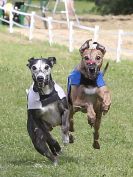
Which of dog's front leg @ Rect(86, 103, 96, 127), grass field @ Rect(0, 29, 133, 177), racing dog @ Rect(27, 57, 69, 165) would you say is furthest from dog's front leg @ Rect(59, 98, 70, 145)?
grass field @ Rect(0, 29, 133, 177)

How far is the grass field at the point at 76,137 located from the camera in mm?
7695

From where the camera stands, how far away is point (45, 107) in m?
7.46

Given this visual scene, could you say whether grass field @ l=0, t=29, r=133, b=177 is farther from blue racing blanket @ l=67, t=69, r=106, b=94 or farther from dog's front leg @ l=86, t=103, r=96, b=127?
blue racing blanket @ l=67, t=69, r=106, b=94

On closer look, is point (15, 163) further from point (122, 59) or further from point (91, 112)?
point (122, 59)

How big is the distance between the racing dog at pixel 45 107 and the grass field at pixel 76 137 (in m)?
0.43

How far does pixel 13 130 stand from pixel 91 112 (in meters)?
3.31

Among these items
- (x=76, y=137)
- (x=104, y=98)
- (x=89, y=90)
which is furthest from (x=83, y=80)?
(x=76, y=137)

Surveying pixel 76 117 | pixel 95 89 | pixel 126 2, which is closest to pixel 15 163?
pixel 95 89

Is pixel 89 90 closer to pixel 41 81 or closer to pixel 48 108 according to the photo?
pixel 48 108

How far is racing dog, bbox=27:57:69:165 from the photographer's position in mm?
7371

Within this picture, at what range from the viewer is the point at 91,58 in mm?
7172

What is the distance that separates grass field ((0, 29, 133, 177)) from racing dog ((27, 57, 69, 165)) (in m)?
0.43

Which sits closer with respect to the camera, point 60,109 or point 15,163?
point 60,109

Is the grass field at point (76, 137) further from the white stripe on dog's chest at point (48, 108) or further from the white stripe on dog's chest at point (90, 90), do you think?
the white stripe on dog's chest at point (90, 90)
